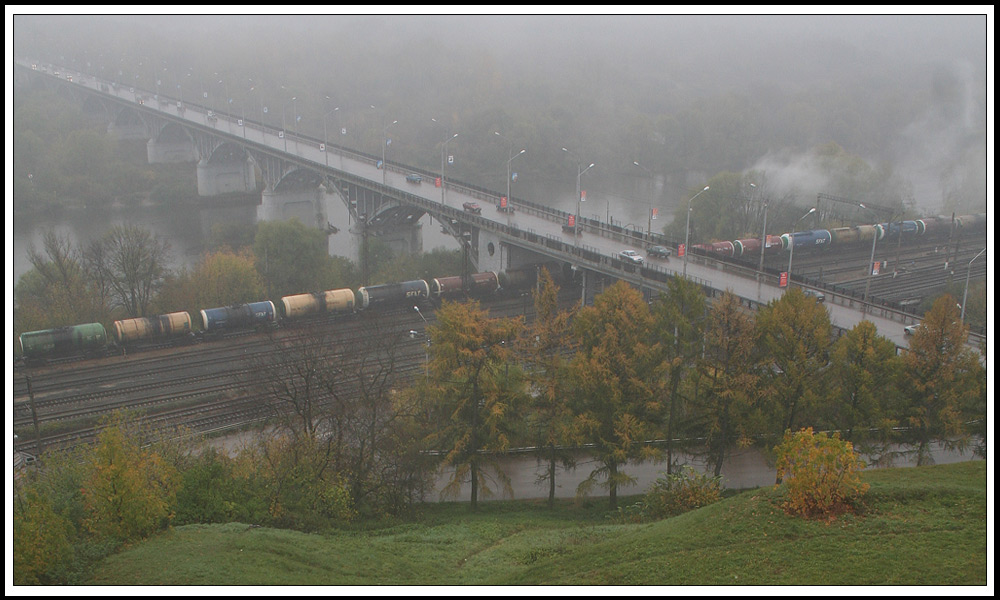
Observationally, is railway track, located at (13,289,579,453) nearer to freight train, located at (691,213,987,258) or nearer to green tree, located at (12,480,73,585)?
green tree, located at (12,480,73,585)

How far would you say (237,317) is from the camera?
3947cm

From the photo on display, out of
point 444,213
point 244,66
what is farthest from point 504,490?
point 244,66

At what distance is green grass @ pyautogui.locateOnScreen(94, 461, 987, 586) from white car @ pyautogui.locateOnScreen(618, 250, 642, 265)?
74.4 feet

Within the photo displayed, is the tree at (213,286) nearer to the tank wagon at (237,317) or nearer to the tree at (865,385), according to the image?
the tank wagon at (237,317)

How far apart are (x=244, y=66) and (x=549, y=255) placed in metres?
68.1

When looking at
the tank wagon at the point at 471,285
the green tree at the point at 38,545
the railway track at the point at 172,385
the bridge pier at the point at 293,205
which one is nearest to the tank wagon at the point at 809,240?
the tank wagon at the point at 471,285

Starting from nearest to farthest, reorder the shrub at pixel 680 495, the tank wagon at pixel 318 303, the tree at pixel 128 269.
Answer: the shrub at pixel 680 495 → the tank wagon at pixel 318 303 → the tree at pixel 128 269

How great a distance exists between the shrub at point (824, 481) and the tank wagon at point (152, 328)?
29.4 metres

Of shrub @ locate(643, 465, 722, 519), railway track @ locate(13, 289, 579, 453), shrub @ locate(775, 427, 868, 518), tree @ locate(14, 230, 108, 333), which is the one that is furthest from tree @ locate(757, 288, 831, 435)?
tree @ locate(14, 230, 108, 333)

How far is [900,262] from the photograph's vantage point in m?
46.4

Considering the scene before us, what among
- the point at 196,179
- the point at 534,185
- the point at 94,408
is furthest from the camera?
the point at 534,185

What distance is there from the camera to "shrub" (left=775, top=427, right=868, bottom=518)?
15.9 meters

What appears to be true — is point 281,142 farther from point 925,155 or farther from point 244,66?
point 925,155

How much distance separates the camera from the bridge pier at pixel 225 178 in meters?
72.6
